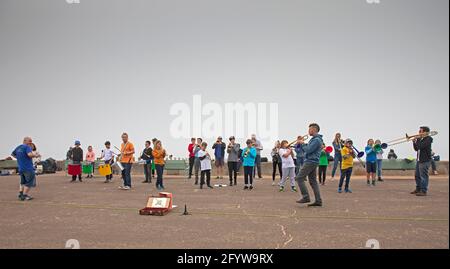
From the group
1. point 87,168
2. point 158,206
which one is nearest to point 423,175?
point 158,206

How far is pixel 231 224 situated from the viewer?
18.6 ft

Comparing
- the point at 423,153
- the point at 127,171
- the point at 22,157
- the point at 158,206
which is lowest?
the point at 158,206

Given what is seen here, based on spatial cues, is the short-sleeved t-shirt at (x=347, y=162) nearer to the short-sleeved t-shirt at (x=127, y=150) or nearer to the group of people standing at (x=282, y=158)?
the group of people standing at (x=282, y=158)

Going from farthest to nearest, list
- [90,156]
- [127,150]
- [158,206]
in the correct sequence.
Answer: [90,156] < [127,150] < [158,206]

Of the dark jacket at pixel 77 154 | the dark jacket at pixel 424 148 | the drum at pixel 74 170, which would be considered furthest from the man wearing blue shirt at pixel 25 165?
the dark jacket at pixel 424 148

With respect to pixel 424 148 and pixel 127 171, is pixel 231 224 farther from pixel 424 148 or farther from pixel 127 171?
pixel 424 148

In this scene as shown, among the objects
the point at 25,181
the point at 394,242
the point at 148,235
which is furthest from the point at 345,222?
the point at 25,181

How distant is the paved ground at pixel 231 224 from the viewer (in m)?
4.49

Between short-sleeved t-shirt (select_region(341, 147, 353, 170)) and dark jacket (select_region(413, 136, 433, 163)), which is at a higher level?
dark jacket (select_region(413, 136, 433, 163))

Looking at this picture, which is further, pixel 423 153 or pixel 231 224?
pixel 423 153

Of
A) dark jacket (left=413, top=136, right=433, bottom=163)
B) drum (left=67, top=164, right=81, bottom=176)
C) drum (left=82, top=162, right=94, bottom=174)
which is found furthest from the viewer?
drum (left=82, top=162, right=94, bottom=174)

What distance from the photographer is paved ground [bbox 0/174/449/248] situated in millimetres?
4488

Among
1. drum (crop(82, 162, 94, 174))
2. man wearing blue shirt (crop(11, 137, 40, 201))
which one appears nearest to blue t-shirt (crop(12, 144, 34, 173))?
man wearing blue shirt (crop(11, 137, 40, 201))

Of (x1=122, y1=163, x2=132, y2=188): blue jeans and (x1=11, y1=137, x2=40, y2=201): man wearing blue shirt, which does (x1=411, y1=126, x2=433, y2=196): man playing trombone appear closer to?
(x1=122, y1=163, x2=132, y2=188): blue jeans
